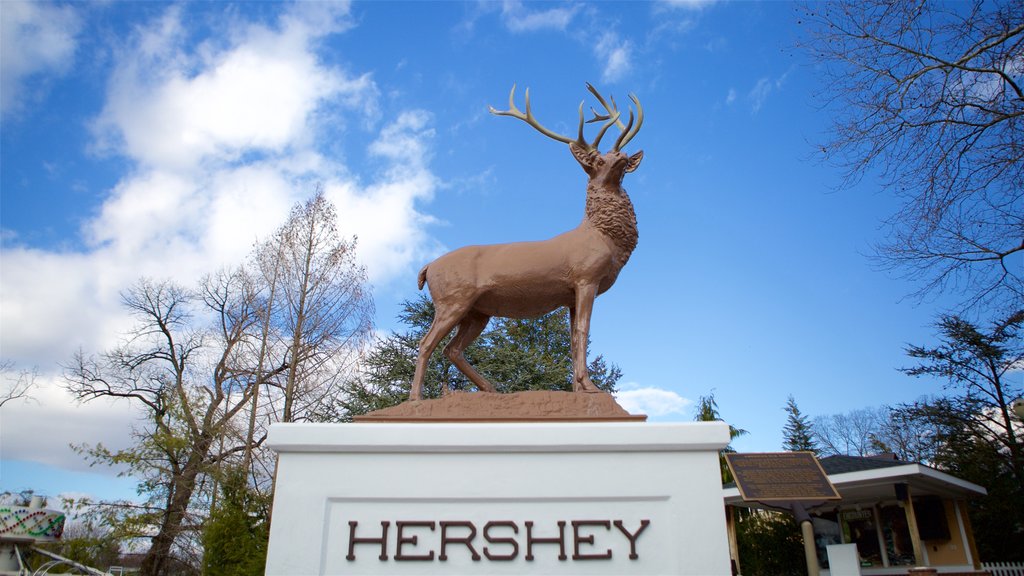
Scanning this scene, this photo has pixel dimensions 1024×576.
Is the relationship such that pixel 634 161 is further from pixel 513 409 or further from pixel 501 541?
pixel 501 541

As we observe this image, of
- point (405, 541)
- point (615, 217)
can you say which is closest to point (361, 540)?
point (405, 541)

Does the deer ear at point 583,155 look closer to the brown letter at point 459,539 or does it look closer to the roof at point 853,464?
the brown letter at point 459,539

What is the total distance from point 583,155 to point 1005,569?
15.5 meters

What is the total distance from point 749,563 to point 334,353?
12.1 m

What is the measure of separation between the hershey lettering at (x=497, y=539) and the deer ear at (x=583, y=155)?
3.04 m

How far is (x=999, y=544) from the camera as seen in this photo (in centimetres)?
1518

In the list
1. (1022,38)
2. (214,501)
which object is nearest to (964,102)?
(1022,38)

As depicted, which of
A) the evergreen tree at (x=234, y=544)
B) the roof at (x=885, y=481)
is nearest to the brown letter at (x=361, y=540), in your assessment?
the evergreen tree at (x=234, y=544)

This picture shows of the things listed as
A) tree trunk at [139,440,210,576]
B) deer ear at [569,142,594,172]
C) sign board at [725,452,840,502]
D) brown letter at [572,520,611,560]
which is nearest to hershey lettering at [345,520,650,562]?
brown letter at [572,520,611,560]

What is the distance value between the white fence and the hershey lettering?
14690mm

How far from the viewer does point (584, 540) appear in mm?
3646

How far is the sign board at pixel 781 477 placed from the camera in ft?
18.8

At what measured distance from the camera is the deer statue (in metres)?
4.89

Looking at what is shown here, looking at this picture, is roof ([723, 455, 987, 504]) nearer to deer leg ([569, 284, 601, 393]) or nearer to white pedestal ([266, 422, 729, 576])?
deer leg ([569, 284, 601, 393])
